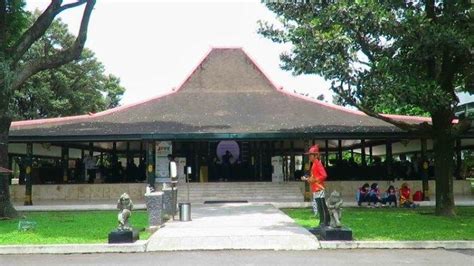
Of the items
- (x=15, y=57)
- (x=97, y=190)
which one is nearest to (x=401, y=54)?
(x=15, y=57)

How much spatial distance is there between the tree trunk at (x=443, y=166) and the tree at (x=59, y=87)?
24.7 metres

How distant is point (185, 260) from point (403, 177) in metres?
17.1

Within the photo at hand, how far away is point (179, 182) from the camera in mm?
23047

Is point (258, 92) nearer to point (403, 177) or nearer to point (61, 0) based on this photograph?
point (403, 177)

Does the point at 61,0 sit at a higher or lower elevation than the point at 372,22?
higher

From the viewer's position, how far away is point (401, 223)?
497 inches

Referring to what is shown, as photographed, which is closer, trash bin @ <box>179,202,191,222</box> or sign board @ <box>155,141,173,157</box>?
trash bin @ <box>179,202,191,222</box>

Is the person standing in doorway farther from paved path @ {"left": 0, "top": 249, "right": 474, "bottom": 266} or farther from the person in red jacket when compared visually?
paved path @ {"left": 0, "top": 249, "right": 474, "bottom": 266}

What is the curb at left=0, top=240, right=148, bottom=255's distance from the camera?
9.30m

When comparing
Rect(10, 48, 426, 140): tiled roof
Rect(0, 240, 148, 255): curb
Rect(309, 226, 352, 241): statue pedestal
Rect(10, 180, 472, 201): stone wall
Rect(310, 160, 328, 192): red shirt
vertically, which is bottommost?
Rect(0, 240, 148, 255): curb

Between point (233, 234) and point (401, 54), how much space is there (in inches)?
274

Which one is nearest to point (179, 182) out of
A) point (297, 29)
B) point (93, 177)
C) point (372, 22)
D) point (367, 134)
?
point (93, 177)

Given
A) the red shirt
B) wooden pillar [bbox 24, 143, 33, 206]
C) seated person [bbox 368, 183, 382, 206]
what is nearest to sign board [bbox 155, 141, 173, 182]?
wooden pillar [bbox 24, 143, 33, 206]

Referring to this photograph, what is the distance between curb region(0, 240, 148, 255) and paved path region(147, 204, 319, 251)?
1.19 feet
